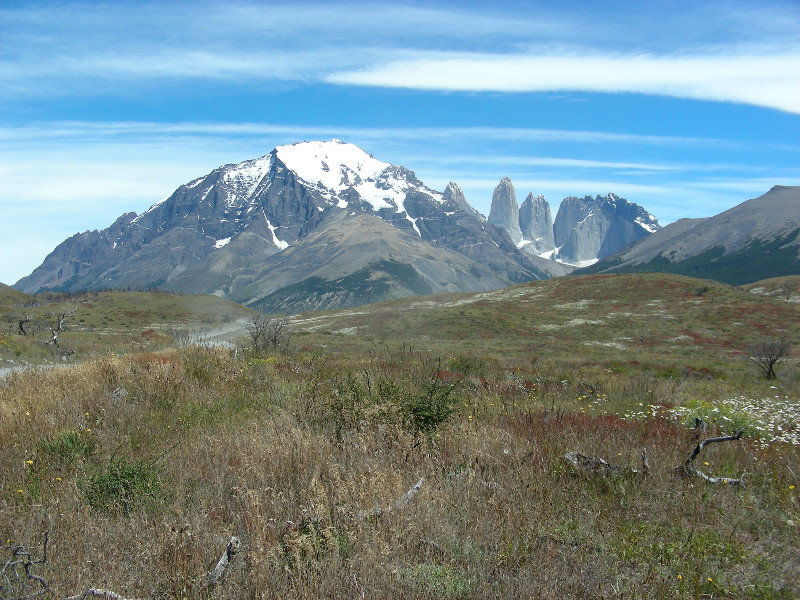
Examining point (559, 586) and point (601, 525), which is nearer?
point (559, 586)

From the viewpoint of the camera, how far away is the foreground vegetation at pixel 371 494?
375 centimetres

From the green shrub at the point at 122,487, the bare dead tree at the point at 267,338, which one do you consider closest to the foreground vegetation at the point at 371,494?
the green shrub at the point at 122,487

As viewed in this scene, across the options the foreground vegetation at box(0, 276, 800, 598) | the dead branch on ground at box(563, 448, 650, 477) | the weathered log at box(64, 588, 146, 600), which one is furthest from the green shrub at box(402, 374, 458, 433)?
the weathered log at box(64, 588, 146, 600)

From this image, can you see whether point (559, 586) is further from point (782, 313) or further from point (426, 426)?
point (782, 313)

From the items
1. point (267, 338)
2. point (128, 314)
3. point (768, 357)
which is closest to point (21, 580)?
point (267, 338)

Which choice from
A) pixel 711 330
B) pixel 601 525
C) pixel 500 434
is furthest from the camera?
pixel 711 330

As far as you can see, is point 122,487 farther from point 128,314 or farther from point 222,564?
point 128,314

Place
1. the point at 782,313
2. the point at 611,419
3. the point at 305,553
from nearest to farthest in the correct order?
the point at 305,553 → the point at 611,419 → the point at 782,313

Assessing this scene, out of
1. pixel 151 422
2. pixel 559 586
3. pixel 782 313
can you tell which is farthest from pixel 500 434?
pixel 782 313

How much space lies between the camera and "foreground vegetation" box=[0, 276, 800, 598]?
12.3 feet

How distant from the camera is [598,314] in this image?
57656 millimetres

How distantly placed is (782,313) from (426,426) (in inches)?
2339

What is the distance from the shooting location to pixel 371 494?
4.55 metres

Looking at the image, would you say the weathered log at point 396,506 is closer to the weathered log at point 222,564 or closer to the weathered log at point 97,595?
the weathered log at point 222,564
